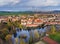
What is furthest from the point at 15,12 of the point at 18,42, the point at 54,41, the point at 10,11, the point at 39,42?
the point at 54,41

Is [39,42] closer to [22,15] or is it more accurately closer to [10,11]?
[22,15]

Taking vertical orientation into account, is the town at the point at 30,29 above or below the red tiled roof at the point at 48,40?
above

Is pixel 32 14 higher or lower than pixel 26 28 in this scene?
higher

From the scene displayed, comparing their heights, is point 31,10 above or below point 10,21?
above

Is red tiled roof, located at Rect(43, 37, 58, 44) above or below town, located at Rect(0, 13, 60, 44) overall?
below

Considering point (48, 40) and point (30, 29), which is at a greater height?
point (30, 29)

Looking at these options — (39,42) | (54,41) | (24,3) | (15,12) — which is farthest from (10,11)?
(54,41)

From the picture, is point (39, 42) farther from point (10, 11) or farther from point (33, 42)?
point (10, 11)

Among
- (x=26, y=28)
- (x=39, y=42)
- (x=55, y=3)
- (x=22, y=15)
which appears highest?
(x=55, y=3)
